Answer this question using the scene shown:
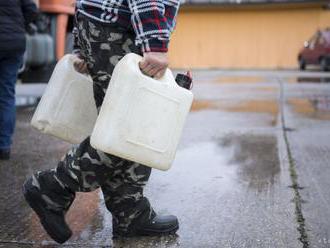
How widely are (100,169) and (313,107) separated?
683cm

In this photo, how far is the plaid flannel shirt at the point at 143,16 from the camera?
280cm

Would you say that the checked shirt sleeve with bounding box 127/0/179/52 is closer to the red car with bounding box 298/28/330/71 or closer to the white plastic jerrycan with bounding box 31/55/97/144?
the white plastic jerrycan with bounding box 31/55/97/144

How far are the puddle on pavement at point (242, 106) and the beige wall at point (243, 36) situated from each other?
20.3 m

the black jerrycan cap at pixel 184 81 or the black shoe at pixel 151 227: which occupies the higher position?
the black jerrycan cap at pixel 184 81

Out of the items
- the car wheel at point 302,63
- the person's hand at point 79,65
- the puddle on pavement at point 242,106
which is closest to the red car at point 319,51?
the car wheel at point 302,63

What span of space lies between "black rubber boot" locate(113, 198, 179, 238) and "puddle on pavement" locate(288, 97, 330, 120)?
5.09 meters

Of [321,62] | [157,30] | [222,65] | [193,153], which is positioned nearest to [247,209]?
[157,30]

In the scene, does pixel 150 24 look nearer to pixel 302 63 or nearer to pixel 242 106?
pixel 242 106

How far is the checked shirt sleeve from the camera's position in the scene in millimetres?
2795

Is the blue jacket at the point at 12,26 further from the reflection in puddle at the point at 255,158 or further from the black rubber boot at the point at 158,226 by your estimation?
the black rubber boot at the point at 158,226

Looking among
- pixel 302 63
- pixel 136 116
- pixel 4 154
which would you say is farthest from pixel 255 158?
pixel 302 63

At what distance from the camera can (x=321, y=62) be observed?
2459 cm

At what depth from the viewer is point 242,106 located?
31.3 ft

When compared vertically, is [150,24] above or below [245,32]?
above
